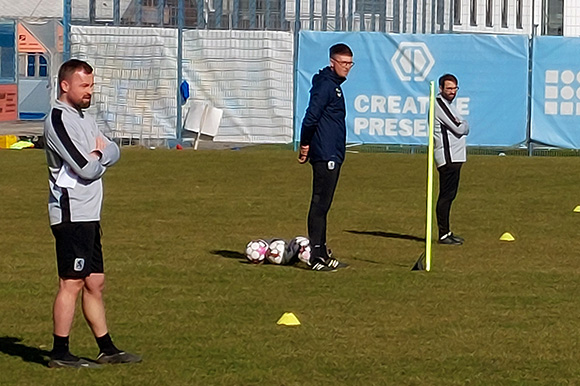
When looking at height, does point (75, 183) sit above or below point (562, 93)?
below

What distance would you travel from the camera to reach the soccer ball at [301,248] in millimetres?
12656

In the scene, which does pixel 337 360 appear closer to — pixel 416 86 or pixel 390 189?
pixel 390 189

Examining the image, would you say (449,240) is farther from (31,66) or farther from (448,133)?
(31,66)

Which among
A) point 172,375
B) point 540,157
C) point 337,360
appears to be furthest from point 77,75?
point 540,157

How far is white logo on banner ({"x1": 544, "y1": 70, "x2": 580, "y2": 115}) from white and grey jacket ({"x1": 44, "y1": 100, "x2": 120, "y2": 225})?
2067 centimetres

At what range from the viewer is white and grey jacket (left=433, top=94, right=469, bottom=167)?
14.7 m

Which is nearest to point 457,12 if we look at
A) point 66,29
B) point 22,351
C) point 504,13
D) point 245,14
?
point 504,13

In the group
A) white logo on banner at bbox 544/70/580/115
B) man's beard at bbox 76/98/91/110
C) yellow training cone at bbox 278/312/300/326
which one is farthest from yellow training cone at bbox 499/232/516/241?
white logo on banner at bbox 544/70/580/115

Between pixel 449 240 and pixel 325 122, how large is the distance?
9.61ft

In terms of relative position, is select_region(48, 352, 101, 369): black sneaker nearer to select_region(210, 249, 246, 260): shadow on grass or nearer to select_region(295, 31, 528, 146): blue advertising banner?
select_region(210, 249, 246, 260): shadow on grass

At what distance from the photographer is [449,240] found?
1464 cm

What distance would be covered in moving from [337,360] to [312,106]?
13.4ft

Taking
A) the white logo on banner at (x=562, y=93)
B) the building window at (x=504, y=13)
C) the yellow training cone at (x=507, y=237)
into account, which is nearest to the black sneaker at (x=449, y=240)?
the yellow training cone at (x=507, y=237)

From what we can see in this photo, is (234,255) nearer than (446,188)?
Yes
